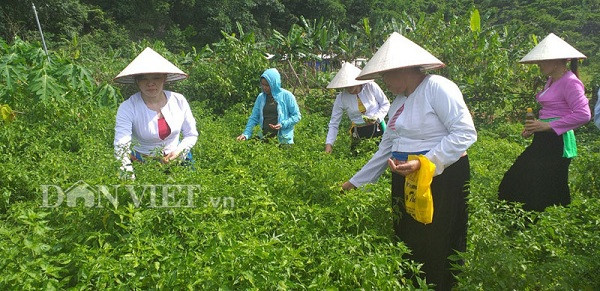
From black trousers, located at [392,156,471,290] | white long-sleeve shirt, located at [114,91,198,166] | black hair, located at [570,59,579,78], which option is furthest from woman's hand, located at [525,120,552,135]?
white long-sleeve shirt, located at [114,91,198,166]

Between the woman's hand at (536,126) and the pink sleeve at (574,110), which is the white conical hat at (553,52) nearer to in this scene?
the pink sleeve at (574,110)

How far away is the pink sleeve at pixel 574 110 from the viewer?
11.8ft

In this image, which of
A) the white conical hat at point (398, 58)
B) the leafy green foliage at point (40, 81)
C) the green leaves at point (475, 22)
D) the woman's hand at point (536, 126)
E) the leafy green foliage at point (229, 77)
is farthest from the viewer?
the green leaves at point (475, 22)

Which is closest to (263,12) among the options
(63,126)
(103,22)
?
(103,22)

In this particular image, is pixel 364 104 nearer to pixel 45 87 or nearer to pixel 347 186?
pixel 347 186

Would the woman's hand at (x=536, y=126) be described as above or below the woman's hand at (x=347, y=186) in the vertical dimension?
above

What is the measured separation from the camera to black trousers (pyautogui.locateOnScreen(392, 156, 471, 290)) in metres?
2.68

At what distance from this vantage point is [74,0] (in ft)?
84.5

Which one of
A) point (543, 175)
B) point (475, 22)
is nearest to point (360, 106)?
point (543, 175)

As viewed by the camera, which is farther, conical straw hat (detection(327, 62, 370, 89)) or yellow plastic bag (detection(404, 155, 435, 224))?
conical straw hat (detection(327, 62, 370, 89))

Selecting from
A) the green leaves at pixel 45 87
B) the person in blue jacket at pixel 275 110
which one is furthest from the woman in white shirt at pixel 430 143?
the green leaves at pixel 45 87

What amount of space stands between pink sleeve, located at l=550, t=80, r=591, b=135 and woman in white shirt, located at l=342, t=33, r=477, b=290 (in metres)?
1.42

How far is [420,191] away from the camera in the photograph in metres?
2.44

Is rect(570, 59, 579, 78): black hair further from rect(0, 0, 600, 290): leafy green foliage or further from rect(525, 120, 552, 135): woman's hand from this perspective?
rect(0, 0, 600, 290): leafy green foliage
